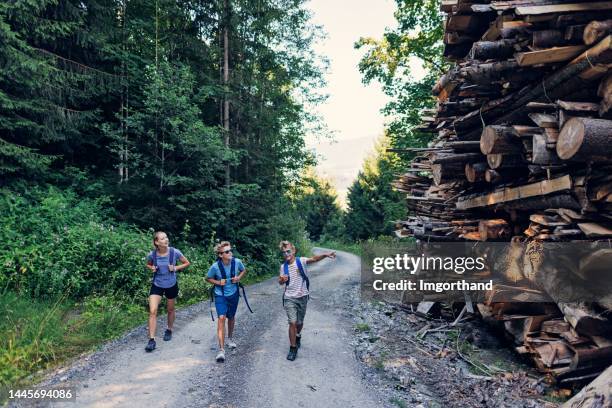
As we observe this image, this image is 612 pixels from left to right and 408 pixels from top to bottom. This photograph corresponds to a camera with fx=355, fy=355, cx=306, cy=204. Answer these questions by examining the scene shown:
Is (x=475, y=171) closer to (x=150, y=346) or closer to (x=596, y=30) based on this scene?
(x=596, y=30)

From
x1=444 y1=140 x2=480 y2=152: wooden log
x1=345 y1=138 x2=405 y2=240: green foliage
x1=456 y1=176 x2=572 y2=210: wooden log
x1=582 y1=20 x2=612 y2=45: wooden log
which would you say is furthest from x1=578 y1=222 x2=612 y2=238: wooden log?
x1=345 y1=138 x2=405 y2=240: green foliage

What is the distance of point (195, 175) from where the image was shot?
1506 centimetres

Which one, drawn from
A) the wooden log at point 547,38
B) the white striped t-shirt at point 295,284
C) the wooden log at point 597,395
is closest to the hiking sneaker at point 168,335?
the white striped t-shirt at point 295,284

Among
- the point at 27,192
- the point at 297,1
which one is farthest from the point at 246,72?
the point at 27,192

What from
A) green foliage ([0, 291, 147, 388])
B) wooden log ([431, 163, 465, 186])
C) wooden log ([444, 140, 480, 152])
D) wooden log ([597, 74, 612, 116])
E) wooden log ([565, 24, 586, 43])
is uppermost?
wooden log ([565, 24, 586, 43])

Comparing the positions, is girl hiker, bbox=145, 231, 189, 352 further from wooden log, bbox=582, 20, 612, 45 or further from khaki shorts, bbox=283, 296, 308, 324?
wooden log, bbox=582, 20, 612, 45

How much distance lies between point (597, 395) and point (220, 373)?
5.23 metres

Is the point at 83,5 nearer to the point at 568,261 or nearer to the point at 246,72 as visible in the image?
the point at 246,72

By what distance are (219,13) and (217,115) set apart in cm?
496

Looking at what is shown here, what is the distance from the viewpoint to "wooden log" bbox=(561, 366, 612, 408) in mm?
4047

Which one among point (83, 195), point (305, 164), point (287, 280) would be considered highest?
point (305, 164)

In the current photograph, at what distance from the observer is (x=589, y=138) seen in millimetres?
4559

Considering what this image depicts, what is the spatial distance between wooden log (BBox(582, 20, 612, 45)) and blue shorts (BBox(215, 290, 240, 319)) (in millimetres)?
7018

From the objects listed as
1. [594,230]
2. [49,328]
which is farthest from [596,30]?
[49,328]
